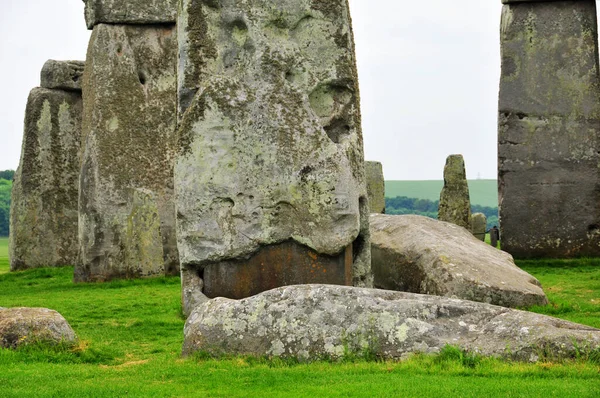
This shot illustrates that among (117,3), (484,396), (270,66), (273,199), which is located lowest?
(484,396)

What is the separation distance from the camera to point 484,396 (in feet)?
24.4

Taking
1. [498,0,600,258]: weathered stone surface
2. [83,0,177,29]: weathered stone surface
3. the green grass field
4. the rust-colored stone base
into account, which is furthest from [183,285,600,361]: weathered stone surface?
the green grass field

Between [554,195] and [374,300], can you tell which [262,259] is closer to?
[374,300]

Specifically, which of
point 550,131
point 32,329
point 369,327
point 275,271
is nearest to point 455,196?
point 550,131

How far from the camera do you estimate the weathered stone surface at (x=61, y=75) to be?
23.2 metres

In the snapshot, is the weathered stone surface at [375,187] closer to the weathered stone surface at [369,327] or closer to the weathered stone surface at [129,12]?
the weathered stone surface at [129,12]

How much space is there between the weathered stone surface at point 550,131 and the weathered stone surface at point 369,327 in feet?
37.2

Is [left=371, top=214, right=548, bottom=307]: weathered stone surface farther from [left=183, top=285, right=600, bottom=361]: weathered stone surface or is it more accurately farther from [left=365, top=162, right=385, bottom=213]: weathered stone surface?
[left=365, top=162, right=385, bottom=213]: weathered stone surface

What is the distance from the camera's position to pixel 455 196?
82.8 ft

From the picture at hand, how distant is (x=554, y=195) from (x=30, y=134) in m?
10.1

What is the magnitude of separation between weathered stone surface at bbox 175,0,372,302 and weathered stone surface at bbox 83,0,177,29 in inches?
266

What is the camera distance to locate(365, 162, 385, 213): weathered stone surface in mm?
27406

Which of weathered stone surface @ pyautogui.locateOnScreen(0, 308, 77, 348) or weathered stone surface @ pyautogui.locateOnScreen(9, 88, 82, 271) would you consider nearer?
weathered stone surface @ pyautogui.locateOnScreen(0, 308, 77, 348)

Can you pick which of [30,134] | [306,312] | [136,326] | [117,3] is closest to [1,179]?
[30,134]
